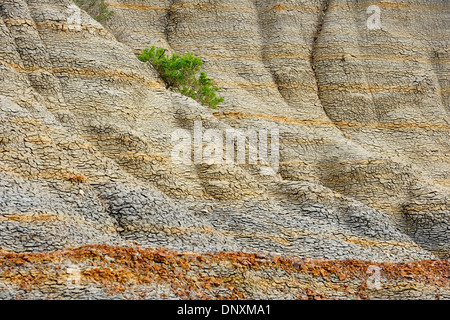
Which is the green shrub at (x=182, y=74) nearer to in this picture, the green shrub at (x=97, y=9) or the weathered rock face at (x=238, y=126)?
Answer: the weathered rock face at (x=238, y=126)

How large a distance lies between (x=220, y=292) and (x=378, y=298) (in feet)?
16.5

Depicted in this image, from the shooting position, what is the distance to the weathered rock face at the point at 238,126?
17.7m

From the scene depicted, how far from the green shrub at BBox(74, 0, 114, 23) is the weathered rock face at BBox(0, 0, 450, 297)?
607mm

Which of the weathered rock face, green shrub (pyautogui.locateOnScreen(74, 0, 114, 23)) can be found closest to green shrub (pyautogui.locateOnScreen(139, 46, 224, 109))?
the weathered rock face

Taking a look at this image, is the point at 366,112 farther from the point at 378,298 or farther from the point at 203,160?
the point at 378,298

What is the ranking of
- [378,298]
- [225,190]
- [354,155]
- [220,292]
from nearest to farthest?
[220,292] → [378,298] → [225,190] → [354,155]

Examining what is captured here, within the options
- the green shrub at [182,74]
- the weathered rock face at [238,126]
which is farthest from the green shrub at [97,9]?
the green shrub at [182,74]

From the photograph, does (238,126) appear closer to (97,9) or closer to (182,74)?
(182,74)

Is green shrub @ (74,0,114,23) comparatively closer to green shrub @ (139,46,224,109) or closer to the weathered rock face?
the weathered rock face

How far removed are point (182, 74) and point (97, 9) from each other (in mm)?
7185

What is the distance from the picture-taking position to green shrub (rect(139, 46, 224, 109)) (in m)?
25.2

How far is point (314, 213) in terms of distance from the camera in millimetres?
20922

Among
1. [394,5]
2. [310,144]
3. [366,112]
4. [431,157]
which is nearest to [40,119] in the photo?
[310,144]

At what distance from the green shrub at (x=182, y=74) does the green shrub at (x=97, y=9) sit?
13.6 feet
